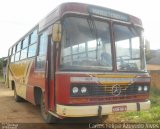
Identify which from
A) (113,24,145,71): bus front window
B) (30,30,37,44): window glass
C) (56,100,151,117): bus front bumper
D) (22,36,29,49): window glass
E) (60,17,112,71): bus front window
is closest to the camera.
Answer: (56,100,151,117): bus front bumper

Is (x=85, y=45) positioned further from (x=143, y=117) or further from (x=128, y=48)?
(x=143, y=117)

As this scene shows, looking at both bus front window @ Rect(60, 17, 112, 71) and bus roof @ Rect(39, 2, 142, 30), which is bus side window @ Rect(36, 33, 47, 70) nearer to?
bus roof @ Rect(39, 2, 142, 30)

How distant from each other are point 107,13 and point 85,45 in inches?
46.7

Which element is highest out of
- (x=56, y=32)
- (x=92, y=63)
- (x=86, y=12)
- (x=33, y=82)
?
(x=86, y=12)

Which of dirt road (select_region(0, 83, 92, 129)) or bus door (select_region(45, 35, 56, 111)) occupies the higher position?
bus door (select_region(45, 35, 56, 111))

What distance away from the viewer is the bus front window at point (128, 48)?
8305 mm

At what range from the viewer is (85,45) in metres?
Result: 7.81

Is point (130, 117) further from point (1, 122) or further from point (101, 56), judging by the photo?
point (1, 122)

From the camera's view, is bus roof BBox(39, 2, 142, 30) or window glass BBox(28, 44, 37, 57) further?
window glass BBox(28, 44, 37, 57)

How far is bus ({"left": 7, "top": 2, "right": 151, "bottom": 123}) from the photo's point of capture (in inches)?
295

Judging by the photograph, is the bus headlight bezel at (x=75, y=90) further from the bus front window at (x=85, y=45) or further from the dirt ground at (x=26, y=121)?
the dirt ground at (x=26, y=121)

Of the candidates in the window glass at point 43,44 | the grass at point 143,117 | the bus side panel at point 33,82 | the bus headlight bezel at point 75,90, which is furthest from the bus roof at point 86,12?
the grass at point 143,117

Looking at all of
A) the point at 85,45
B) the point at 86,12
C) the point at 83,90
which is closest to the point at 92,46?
the point at 85,45

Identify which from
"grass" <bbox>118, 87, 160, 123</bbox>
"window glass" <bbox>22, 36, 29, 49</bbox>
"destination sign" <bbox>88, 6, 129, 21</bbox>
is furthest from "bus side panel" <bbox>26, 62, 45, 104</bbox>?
"grass" <bbox>118, 87, 160, 123</bbox>
